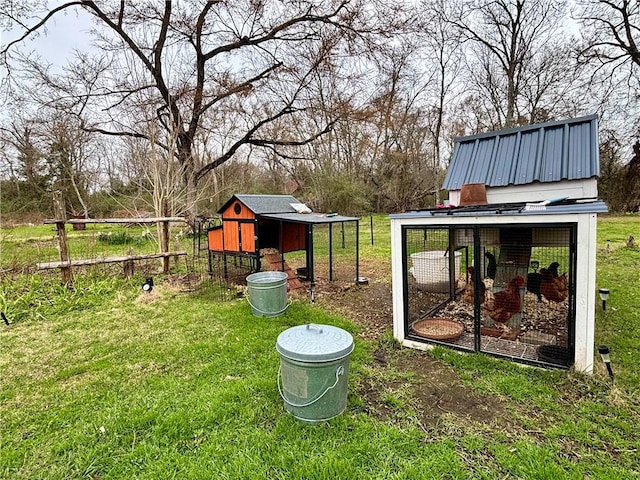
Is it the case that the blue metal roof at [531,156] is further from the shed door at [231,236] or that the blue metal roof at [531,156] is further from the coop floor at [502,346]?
the shed door at [231,236]

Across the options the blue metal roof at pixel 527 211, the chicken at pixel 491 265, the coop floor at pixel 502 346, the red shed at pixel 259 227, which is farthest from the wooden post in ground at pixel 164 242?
the chicken at pixel 491 265

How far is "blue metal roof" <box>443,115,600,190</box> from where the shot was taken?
4188 mm

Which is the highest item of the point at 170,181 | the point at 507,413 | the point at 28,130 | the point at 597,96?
the point at 597,96

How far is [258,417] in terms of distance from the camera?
253 cm

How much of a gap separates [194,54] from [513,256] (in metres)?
12.0

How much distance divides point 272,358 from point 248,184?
16.7 metres

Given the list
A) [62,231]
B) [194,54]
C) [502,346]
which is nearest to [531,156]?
[502,346]

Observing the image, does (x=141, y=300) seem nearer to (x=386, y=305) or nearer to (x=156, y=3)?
(x=386, y=305)

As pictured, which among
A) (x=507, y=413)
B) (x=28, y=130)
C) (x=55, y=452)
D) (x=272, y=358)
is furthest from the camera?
(x=28, y=130)

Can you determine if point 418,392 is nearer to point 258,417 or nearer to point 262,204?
point 258,417

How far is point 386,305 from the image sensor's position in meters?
5.39

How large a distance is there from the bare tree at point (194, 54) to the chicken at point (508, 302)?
7.62 meters

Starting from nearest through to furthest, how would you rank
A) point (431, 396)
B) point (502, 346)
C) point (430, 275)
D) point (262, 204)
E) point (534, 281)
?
point (431, 396)
point (502, 346)
point (534, 281)
point (430, 275)
point (262, 204)

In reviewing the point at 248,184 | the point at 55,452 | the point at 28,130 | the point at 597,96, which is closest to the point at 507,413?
the point at 55,452
